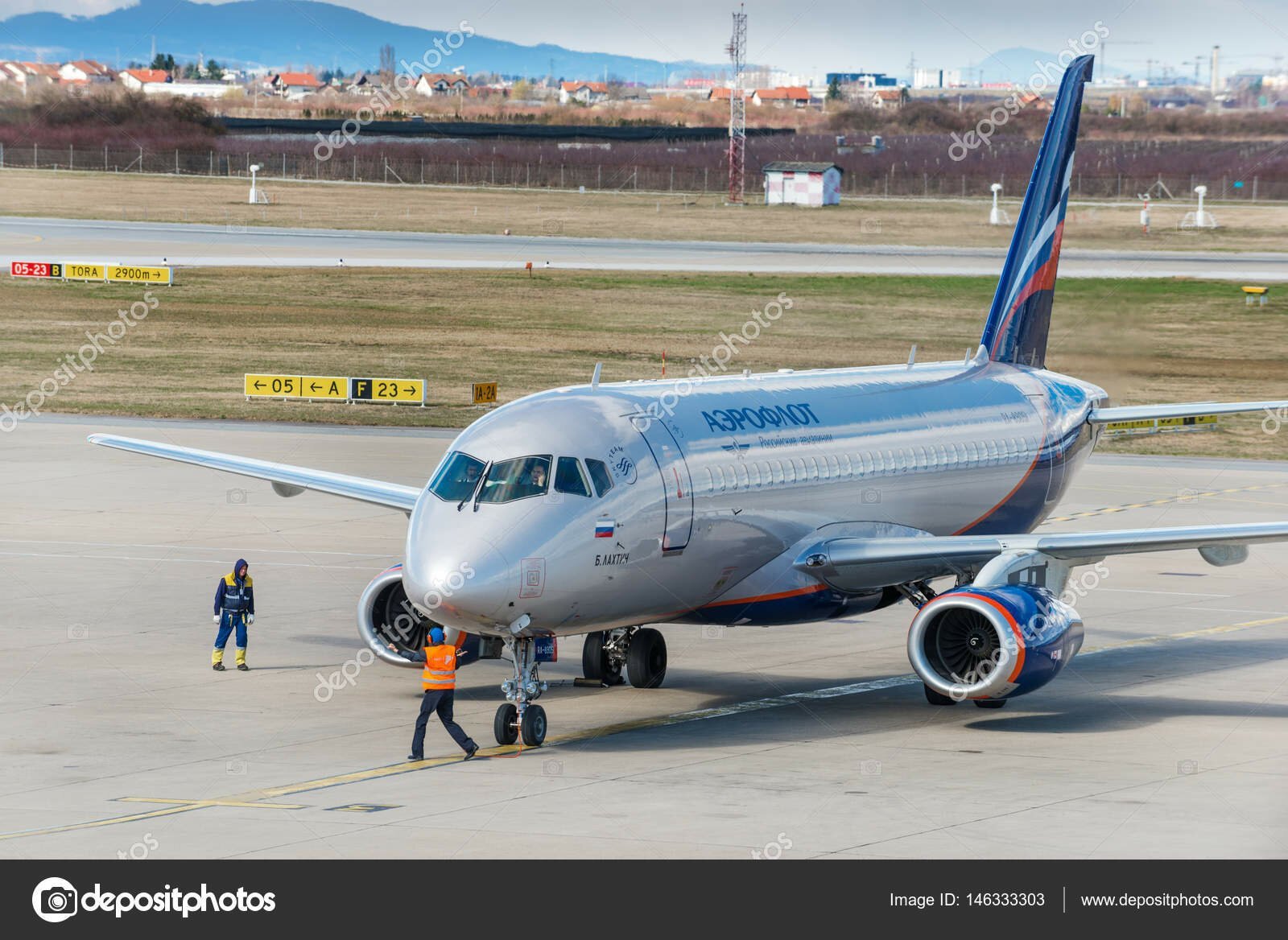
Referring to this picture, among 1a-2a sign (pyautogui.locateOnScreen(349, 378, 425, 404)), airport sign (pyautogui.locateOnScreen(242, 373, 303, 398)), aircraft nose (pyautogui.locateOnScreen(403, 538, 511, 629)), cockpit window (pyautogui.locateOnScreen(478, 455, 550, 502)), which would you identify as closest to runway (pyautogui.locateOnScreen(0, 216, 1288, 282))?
airport sign (pyautogui.locateOnScreen(242, 373, 303, 398))

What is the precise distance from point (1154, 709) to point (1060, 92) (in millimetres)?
17297

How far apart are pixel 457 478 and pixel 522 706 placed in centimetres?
348

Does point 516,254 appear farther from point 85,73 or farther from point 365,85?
point 365,85

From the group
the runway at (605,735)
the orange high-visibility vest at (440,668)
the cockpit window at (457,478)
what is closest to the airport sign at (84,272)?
the runway at (605,735)

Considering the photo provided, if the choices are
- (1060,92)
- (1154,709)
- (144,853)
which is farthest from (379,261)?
(144,853)

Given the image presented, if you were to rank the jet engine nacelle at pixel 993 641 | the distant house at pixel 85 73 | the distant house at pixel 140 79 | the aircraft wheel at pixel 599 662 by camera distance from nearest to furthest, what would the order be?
the jet engine nacelle at pixel 993 641 → the aircraft wheel at pixel 599 662 → the distant house at pixel 85 73 → the distant house at pixel 140 79

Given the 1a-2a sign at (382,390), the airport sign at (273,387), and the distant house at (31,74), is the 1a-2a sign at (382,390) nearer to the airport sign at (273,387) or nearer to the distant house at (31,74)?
the airport sign at (273,387)

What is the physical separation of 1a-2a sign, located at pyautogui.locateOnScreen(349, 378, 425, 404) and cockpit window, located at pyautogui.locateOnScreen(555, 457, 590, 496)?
45.4 meters

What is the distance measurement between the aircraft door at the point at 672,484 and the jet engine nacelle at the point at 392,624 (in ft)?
13.8

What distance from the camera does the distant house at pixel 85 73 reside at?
121312 mm

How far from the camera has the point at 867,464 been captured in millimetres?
32562

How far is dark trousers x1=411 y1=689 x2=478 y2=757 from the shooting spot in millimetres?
25734

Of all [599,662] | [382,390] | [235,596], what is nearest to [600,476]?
[599,662]
